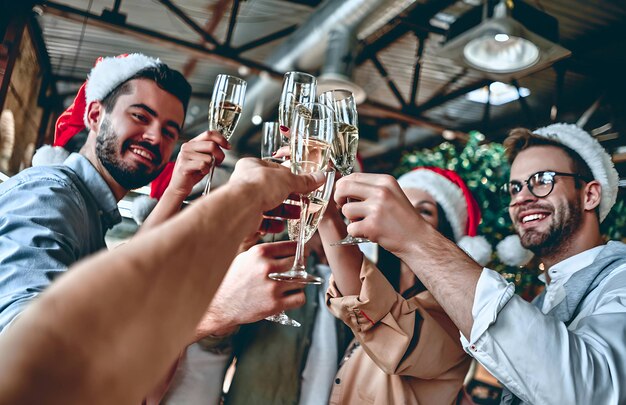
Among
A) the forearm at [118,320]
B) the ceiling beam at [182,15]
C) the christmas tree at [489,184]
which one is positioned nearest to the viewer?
the forearm at [118,320]

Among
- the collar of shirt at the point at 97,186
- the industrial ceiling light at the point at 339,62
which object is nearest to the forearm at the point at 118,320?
the collar of shirt at the point at 97,186

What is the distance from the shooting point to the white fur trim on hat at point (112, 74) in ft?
6.13

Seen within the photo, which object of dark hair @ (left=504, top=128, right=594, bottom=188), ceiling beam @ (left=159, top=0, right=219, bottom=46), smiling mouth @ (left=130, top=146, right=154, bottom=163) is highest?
ceiling beam @ (left=159, top=0, right=219, bottom=46)

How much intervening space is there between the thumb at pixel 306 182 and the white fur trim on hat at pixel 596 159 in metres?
1.53

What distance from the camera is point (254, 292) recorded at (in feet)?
3.49

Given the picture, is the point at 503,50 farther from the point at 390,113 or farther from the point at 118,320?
the point at 118,320

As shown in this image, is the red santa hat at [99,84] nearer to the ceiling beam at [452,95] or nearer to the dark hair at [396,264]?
the dark hair at [396,264]

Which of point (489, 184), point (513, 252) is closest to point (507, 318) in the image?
point (513, 252)

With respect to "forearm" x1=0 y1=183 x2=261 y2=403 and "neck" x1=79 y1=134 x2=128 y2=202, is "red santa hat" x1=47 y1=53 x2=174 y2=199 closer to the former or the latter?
"neck" x1=79 y1=134 x2=128 y2=202

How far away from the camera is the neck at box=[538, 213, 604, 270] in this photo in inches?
71.1

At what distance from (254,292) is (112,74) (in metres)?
1.31

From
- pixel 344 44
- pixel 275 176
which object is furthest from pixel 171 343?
pixel 344 44

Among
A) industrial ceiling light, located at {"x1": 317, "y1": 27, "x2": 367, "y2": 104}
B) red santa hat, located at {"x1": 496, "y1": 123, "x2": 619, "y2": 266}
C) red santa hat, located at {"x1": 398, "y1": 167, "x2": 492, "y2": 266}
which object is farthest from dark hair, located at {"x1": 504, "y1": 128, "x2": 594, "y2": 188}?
industrial ceiling light, located at {"x1": 317, "y1": 27, "x2": 367, "y2": 104}

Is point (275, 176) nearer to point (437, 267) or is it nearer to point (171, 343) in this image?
point (171, 343)
